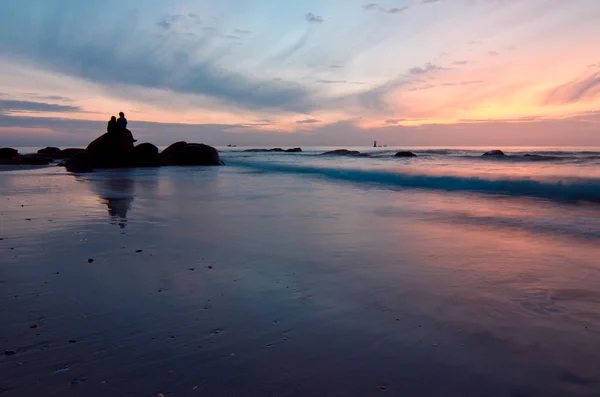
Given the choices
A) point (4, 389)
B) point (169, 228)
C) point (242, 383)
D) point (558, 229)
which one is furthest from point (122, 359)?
point (558, 229)

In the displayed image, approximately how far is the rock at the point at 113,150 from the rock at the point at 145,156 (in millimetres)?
335

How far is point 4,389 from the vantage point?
2.27 metres

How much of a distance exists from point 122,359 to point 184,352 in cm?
38

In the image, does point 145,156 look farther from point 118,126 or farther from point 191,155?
point 191,155

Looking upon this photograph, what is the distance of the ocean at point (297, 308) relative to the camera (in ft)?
8.07

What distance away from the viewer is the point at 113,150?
2753 centimetres

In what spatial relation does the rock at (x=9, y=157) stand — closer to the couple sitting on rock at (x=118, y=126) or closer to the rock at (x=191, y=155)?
the couple sitting on rock at (x=118, y=126)

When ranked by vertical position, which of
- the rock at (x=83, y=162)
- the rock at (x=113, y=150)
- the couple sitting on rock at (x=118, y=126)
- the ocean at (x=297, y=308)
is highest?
the couple sitting on rock at (x=118, y=126)

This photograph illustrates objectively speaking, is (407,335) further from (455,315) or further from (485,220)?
(485,220)

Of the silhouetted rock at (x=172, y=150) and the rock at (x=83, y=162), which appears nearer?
the rock at (x=83, y=162)

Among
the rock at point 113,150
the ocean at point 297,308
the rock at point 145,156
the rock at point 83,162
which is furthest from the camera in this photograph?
the rock at point 145,156

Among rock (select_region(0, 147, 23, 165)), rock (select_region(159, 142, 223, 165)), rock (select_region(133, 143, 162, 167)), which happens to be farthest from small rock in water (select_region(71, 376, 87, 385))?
rock (select_region(0, 147, 23, 165))

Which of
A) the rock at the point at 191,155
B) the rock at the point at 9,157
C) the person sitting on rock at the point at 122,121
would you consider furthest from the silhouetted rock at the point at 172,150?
the rock at the point at 9,157

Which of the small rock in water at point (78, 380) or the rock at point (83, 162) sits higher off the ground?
the rock at point (83, 162)
